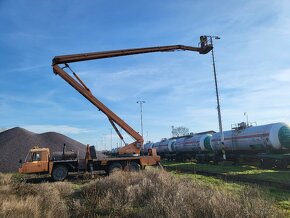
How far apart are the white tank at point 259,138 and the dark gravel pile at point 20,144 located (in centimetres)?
1391

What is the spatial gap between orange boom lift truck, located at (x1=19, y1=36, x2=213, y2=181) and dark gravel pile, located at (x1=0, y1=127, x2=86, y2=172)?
8506 millimetres

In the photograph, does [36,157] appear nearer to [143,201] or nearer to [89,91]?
[89,91]

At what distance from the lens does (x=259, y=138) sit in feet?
90.3

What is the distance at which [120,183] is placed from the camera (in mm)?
14047

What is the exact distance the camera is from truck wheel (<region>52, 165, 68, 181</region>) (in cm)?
2269

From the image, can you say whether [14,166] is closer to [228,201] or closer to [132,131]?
[132,131]

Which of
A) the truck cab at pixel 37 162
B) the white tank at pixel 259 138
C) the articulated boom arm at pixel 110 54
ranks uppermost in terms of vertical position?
the articulated boom arm at pixel 110 54

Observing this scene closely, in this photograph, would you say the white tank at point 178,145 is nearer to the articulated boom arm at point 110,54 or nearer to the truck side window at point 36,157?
the articulated boom arm at point 110,54

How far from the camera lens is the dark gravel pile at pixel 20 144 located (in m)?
32.8

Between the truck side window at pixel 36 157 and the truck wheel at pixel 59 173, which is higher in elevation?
the truck side window at pixel 36 157

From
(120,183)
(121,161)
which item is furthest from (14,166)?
(120,183)

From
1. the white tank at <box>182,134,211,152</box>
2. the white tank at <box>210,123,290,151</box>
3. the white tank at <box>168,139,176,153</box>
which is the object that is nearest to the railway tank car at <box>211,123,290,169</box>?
the white tank at <box>210,123,290,151</box>

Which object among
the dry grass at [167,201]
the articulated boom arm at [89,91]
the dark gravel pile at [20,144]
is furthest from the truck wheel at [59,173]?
the dark gravel pile at [20,144]

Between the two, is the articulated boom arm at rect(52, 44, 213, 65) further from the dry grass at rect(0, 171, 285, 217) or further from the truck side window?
the dry grass at rect(0, 171, 285, 217)
